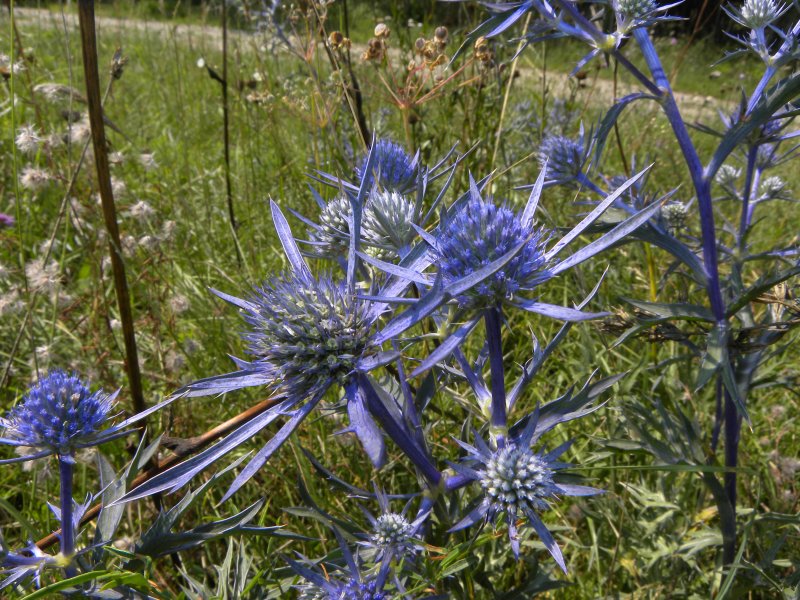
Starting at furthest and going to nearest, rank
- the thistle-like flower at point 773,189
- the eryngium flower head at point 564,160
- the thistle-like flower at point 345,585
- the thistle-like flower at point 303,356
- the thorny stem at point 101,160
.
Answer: the thistle-like flower at point 773,189 → the eryngium flower head at point 564,160 → the thorny stem at point 101,160 → the thistle-like flower at point 345,585 → the thistle-like flower at point 303,356

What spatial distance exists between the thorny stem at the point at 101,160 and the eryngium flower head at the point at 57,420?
282mm

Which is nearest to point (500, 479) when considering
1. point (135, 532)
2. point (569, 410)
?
point (569, 410)

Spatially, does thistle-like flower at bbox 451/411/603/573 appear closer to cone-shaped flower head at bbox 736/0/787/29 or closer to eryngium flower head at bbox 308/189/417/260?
eryngium flower head at bbox 308/189/417/260

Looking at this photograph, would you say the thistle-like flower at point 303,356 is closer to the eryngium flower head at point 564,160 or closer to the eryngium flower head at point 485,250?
the eryngium flower head at point 485,250

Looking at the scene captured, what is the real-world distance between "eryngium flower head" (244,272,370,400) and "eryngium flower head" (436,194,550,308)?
147 mm

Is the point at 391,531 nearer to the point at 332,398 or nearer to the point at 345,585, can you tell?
the point at 345,585

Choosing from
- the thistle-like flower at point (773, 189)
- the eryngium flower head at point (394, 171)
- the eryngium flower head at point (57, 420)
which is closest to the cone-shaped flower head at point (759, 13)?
the thistle-like flower at point (773, 189)

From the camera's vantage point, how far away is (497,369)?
34.2 inches

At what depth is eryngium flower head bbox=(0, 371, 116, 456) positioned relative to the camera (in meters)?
0.93

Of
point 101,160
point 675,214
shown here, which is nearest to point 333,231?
point 101,160

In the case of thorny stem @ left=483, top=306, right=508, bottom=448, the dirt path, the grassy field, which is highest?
the dirt path

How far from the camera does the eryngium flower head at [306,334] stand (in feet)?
2.69

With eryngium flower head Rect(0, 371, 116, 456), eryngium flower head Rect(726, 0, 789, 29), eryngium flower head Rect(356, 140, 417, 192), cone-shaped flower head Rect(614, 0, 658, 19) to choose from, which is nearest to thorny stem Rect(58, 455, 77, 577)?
eryngium flower head Rect(0, 371, 116, 456)

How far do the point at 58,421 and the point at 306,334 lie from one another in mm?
→ 433
